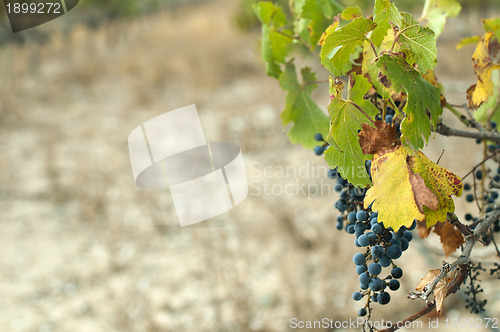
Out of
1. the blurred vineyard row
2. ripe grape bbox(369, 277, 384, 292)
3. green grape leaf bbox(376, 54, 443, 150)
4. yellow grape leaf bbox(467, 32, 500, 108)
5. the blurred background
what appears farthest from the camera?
the blurred vineyard row

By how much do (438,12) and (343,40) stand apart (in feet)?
1.21

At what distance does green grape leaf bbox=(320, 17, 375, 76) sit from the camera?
55cm

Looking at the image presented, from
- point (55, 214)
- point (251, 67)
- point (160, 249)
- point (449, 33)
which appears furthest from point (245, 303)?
point (449, 33)

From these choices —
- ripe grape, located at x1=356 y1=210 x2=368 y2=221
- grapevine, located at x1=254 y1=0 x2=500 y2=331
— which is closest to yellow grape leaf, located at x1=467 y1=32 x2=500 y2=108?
grapevine, located at x1=254 y1=0 x2=500 y2=331

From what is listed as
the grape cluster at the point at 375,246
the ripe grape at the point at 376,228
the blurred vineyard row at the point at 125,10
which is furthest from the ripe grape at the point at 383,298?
the blurred vineyard row at the point at 125,10

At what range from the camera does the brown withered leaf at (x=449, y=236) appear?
738mm

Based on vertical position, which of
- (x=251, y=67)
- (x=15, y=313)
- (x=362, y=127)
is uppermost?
(x=362, y=127)

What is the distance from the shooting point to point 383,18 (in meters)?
0.55

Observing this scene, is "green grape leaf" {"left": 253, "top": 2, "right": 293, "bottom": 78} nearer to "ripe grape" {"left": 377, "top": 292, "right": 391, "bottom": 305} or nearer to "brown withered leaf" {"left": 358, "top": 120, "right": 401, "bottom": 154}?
"brown withered leaf" {"left": 358, "top": 120, "right": 401, "bottom": 154}

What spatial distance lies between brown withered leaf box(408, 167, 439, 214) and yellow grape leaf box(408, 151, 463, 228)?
0.01 meters

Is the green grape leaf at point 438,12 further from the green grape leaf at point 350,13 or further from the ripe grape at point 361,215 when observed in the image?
the ripe grape at point 361,215

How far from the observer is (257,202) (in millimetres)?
4965

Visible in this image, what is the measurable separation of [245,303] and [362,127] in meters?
3.15

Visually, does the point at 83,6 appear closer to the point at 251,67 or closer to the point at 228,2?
the point at 251,67
